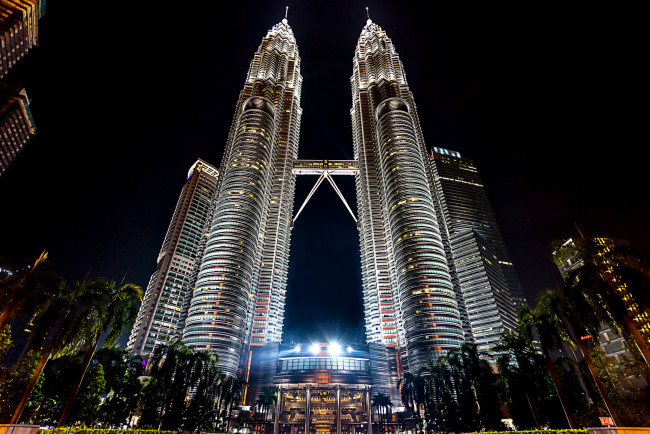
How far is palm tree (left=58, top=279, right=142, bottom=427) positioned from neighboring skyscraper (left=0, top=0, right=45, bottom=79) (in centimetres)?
9079

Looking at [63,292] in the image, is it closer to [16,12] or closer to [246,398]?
[16,12]

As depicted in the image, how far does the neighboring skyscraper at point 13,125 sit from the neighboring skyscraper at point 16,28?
8136 mm

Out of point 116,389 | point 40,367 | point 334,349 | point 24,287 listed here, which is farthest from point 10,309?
point 334,349

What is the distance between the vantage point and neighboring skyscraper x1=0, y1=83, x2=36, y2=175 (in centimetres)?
9075

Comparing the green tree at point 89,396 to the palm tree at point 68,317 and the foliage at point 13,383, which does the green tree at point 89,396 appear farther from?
the palm tree at point 68,317

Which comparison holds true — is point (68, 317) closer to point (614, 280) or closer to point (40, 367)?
point (40, 367)

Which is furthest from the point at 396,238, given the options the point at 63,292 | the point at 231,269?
the point at 63,292

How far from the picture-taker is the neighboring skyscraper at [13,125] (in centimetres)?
9075

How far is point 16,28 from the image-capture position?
88125 mm

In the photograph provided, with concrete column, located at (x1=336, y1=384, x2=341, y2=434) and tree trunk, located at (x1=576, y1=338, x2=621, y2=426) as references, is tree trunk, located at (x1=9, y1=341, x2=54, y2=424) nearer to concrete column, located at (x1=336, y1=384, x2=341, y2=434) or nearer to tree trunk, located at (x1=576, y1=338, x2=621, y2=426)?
tree trunk, located at (x1=576, y1=338, x2=621, y2=426)

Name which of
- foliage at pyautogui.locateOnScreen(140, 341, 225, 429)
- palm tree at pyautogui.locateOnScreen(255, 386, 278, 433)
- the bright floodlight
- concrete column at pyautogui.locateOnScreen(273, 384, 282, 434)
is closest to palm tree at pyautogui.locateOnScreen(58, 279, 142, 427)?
foliage at pyautogui.locateOnScreen(140, 341, 225, 429)

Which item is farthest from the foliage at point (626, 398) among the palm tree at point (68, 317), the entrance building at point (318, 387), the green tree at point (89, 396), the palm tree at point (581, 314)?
the entrance building at point (318, 387)

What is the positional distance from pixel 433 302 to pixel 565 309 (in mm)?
122232

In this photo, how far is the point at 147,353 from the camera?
18575 centimetres
